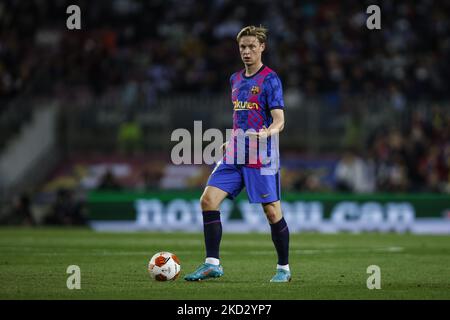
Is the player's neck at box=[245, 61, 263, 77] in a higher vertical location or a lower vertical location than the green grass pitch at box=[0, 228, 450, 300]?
higher

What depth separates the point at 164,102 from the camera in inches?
1038

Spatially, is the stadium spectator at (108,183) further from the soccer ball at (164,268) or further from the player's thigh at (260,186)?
the player's thigh at (260,186)

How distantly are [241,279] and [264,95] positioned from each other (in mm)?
2050

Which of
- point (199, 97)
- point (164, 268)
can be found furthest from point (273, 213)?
point (199, 97)

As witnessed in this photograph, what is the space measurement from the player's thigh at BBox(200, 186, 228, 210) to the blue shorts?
46 mm

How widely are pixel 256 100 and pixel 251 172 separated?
0.78m

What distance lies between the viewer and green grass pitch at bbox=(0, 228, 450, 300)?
9.57m

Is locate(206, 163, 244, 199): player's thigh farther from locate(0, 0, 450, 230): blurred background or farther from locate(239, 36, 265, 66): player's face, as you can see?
locate(0, 0, 450, 230): blurred background

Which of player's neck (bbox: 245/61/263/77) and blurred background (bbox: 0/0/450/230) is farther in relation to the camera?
blurred background (bbox: 0/0/450/230)

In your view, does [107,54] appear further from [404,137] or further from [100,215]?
[404,137]

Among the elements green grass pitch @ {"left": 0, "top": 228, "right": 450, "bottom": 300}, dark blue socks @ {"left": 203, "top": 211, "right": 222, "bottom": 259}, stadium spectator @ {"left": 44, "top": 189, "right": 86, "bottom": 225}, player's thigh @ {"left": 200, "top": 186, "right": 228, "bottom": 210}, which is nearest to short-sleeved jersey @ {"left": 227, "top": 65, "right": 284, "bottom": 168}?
player's thigh @ {"left": 200, "top": 186, "right": 228, "bottom": 210}

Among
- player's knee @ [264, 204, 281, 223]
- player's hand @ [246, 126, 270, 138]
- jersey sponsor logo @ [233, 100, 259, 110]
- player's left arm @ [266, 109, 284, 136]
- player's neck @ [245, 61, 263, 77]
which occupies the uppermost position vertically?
player's neck @ [245, 61, 263, 77]

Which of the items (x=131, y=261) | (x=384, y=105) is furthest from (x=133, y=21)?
(x=131, y=261)

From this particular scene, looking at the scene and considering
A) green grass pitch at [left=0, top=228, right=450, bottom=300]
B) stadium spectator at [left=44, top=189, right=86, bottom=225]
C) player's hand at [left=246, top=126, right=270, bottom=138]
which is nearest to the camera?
green grass pitch at [left=0, top=228, right=450, bottom=300]
